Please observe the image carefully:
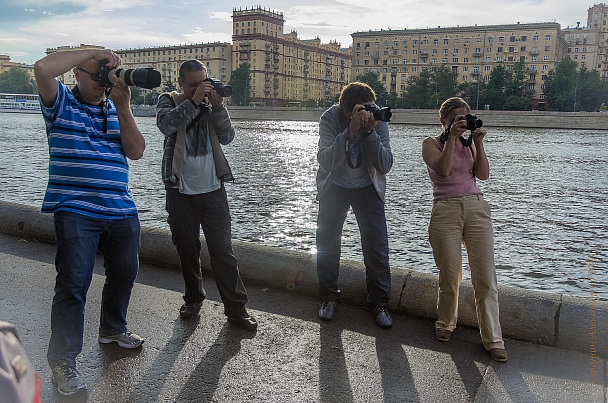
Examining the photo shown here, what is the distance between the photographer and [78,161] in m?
3.22

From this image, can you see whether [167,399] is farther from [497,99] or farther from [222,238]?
[497,99]

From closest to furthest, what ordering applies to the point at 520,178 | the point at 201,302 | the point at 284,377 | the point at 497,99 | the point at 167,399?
the point at 167,399
the point at 284,377
the point at 201,302
the point at 520,178
the point at 497,99

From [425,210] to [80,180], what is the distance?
35.4 feet

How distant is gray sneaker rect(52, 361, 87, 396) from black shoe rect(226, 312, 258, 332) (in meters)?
1.18

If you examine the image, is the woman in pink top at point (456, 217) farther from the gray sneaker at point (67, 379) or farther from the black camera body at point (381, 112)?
the gray sneaker at point (67, 379)

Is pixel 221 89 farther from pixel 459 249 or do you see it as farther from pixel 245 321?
pixel 459 249

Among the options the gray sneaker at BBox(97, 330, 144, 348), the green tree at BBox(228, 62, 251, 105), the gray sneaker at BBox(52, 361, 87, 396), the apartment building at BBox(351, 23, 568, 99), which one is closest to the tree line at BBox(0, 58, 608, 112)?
the apartment building at BBox(351, 23, 568, 99)

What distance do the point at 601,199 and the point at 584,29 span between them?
14322cm

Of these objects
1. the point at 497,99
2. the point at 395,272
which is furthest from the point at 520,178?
the point at 497,99

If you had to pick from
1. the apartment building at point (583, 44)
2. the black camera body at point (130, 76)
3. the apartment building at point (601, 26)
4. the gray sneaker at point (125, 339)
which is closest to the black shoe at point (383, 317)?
the gray sneaker at point (125, 339)

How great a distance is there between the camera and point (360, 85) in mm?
4258

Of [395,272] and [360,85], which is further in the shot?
[395,272]

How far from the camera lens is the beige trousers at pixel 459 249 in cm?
387

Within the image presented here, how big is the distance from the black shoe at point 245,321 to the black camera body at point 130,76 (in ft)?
5.78
